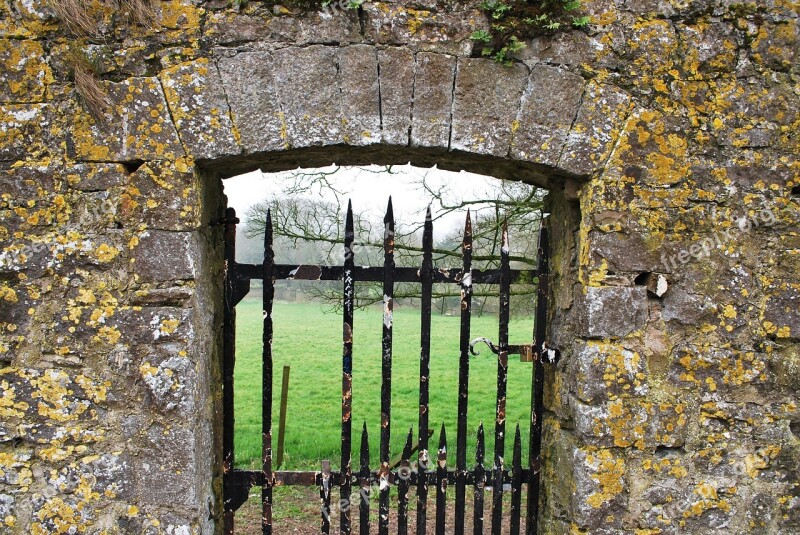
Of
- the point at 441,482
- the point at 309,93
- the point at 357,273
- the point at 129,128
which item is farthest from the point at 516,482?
the point at 129,128

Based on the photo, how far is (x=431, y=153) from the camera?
2.40 m

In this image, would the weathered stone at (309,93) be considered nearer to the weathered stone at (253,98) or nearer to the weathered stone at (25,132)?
the weathered stone at (253,98)

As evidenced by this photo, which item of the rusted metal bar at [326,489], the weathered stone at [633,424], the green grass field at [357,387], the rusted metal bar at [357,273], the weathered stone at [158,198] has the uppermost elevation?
the weathered stone at [158,198]

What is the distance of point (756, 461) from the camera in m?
2.31

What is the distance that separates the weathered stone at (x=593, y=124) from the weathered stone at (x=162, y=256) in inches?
64.0

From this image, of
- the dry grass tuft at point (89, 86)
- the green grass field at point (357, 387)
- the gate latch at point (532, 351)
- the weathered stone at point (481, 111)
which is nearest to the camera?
the dry grass tuft at point (89, 86)

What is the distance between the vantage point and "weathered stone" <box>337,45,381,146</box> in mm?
2236

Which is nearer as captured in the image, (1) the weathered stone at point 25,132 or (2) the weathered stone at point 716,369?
(1) the weathered stone at point 25,132

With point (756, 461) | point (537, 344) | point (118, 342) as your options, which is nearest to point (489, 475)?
point (537, 344)

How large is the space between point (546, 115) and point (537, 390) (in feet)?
4.40

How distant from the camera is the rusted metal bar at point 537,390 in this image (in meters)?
2.65

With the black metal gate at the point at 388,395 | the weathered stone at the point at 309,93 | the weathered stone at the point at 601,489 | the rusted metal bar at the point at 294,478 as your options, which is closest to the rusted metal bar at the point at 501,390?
the black metal gate at the point at 388,395

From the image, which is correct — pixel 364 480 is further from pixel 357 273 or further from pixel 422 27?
pixel 422 27

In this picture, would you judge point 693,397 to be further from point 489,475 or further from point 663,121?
point 663,121
